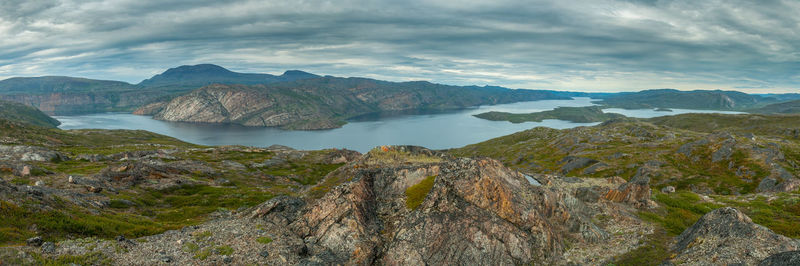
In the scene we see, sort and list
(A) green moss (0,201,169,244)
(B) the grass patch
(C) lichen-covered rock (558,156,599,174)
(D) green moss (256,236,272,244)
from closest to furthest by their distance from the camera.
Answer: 1. (A) green moss (0,201,169,244)
2. (D) green moss (256,236,272,244)
3. (B) the grass patch
4. (C) lichen-covered rock (558,156,599,174)

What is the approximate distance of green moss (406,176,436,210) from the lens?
2633cm

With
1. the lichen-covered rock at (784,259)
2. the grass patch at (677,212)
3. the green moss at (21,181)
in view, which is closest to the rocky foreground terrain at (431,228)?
the lichen-covered rock at (784,259)

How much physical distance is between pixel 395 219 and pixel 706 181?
78.1 m

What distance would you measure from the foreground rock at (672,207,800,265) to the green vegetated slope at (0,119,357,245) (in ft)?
122

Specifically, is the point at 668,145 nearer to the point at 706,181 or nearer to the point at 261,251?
the point at 706,181

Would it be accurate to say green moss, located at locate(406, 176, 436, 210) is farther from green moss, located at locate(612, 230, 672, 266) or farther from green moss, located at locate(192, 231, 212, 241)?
green moss, located at locate(192, 231, 212, 241)

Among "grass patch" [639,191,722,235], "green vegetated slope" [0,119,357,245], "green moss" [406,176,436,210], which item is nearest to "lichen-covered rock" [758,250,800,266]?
"grass patch" [639,191,722,235]

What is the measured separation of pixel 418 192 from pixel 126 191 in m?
42.6

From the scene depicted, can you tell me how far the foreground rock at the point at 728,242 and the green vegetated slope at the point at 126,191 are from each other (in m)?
37.1

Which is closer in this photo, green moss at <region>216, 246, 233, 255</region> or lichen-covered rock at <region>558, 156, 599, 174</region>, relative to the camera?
green moss at <region>216, 246, 233, 255</region>

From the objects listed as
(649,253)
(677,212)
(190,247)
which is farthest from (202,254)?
(677,212)

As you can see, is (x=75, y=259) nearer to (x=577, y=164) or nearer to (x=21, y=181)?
(x=21, y=181)

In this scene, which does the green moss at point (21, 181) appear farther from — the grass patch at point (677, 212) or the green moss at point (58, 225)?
the grass patch at point (677, 212)

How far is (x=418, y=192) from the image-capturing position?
2741 centimetres
